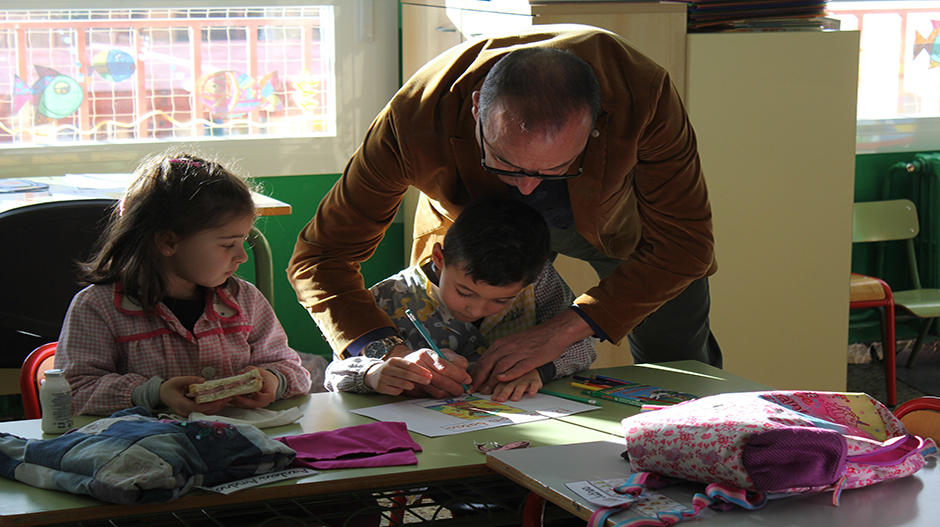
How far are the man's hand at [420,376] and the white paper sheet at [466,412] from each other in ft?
0.07

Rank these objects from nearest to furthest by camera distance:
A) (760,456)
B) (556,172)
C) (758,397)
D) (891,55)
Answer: (760,456)
(758,397)
(556,172)
(891,55)

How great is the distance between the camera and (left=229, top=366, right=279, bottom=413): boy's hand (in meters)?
1.38

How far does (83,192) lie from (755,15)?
214 cm

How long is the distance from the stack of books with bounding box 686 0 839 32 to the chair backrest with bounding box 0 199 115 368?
1.79m

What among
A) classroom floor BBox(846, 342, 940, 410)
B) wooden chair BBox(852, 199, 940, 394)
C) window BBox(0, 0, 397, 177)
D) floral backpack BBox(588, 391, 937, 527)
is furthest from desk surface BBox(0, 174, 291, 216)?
wooden chair BBox(852, 199, 940, 394)

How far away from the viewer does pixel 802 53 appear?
105 inches

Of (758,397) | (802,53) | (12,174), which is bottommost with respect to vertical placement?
(758,397)

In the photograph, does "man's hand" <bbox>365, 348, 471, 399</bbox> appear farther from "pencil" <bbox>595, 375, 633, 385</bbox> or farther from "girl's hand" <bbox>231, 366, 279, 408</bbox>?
"pencil" <bbox>595, 375, 633, 385</bbox>

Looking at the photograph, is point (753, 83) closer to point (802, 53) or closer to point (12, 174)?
point (802, 53)

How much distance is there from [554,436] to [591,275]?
4.74 ft

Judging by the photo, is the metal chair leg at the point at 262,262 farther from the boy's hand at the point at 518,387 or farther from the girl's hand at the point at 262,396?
the boy's hand at the point at 518,387

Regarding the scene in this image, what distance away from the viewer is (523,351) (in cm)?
155

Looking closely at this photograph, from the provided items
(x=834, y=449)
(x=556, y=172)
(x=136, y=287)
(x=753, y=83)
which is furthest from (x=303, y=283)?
(x=753, y=83)

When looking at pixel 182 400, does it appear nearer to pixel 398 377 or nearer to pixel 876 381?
pixel 398 377
